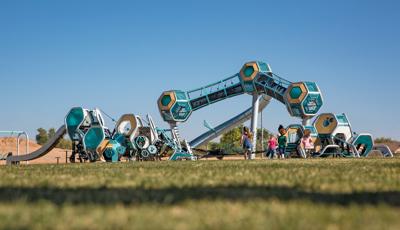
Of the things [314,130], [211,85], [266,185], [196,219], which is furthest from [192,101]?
[196,219]

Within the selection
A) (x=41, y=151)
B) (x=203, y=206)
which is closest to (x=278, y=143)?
(x=41, y=151)

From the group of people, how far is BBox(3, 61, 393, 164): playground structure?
0.65 metres

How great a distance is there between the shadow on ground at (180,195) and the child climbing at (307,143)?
2768 centimetres

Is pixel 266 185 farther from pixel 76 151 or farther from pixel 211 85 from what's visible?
pixel 211 85

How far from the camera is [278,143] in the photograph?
31375 mm

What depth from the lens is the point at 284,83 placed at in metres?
42.5

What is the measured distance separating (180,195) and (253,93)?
38888mm

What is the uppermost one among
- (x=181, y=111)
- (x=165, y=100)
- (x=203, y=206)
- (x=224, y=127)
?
(x=165, y=100)

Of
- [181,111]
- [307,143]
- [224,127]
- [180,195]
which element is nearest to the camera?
[180,195]

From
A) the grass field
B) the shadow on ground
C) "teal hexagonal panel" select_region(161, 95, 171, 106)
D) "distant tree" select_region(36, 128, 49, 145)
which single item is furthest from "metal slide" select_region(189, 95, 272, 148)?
"distant tree" select_region(36, 128, 49, 145)

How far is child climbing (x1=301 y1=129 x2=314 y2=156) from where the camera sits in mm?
34625

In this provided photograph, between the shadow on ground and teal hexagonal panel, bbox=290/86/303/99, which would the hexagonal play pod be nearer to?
teal hexagonal panel, bbox=290/86/303/99

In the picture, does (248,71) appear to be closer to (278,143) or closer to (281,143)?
(278,143)

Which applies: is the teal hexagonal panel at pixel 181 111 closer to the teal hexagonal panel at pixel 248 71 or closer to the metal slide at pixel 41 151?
the teal hexagonal panel at pixel 248 71
